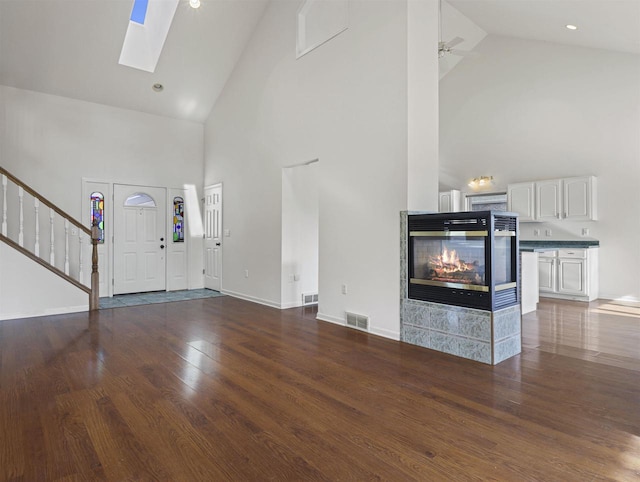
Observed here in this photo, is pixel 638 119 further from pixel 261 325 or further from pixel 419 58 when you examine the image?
pixel 261 325

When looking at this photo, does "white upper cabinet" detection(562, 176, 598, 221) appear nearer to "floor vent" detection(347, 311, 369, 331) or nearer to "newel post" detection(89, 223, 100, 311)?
"floor vent" detection(347, 311, 369, 331)

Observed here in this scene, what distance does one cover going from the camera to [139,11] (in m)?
6.17

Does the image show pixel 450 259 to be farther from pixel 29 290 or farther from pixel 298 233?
pixel 29 290

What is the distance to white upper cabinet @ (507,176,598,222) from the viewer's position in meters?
6.52

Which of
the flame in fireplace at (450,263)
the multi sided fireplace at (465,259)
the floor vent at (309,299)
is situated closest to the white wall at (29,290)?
the floor vent at (309,299)

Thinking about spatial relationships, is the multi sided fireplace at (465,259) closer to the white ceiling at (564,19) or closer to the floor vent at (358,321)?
the floor vent at (358,321)

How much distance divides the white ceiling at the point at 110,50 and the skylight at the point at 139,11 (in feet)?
1.72

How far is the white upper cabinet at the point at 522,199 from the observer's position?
7.30 meters

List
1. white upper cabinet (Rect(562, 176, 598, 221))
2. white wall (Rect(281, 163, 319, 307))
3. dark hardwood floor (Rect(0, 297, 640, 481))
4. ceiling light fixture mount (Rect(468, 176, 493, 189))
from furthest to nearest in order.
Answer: ceiling light fixture mount (Rect(468, 176, 493, 189)), white upper cabinet (Rect(562, 176, 598, 221)), white wall (Rect(281, 163, 319, 307)), dark hardwood floor (Rect(0, 297, 640, 481))

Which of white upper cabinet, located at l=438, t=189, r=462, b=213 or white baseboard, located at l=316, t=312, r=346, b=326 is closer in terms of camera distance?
white baseboard, located at l=316, t=312, r=346, b=326

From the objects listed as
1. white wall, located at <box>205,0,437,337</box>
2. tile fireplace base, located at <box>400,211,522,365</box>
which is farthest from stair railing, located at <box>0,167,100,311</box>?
tile fireplace base, located at <box>400,211,522,365</box>

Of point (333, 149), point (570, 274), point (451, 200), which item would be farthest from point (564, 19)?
point (451, 200)

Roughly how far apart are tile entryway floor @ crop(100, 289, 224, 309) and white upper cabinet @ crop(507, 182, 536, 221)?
5.87m

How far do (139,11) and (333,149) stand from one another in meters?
4.13
